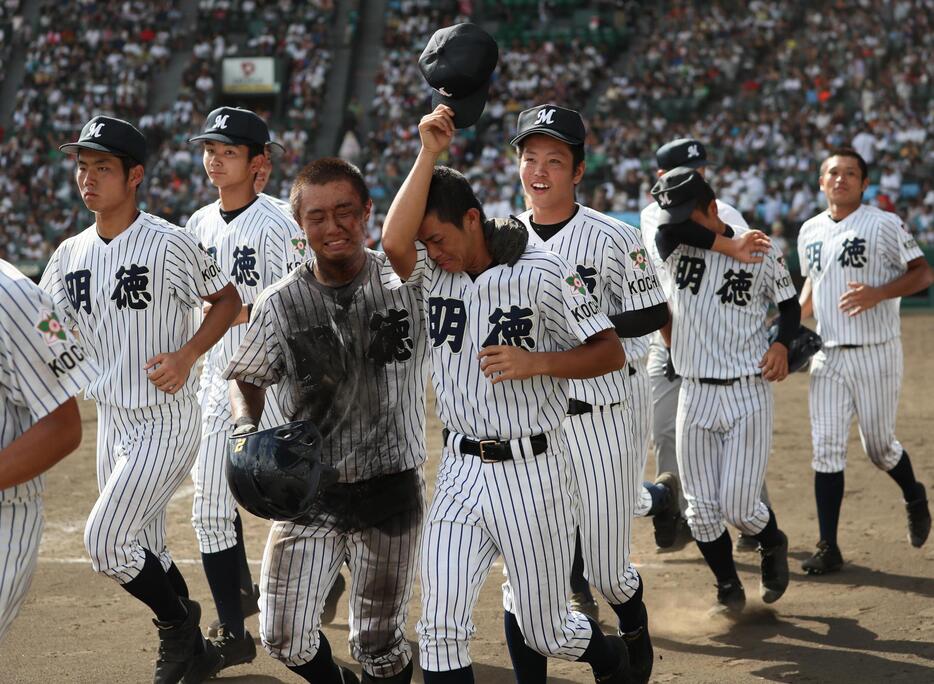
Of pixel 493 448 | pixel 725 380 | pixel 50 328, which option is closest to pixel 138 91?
pixel 725 380

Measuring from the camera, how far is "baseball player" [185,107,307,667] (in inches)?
233

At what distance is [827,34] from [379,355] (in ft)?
88.3

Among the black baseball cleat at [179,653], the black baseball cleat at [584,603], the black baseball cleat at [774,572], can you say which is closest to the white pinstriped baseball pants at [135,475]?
the black baseball cleat at [179,653]

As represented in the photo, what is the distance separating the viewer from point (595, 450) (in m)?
5.15

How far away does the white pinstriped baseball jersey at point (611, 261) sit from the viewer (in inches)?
208

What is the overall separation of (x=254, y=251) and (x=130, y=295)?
3.97 ft

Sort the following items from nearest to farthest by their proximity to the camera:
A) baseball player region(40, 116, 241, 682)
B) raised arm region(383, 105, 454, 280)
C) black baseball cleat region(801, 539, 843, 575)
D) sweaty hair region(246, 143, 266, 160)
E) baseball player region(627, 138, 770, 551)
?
1. raised arm region(383, 105, 454, 280)
2. baseball player region(40, 116, 241, 682)
3. sweaty hair region(246, 143, 266, 160)
4. baseball player region(627, 138, 770, 551)
5. black baseball cleat region(801, 539, 843, 575)

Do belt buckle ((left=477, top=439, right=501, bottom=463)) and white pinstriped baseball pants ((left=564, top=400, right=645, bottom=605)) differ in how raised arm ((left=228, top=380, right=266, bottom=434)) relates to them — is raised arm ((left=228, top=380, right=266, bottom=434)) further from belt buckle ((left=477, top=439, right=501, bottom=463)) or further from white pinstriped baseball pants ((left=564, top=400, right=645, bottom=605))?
white pinstriped baseball pants ((left=564, top=400, right=645, bottom=605))

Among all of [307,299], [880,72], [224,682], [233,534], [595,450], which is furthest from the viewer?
[880,72]

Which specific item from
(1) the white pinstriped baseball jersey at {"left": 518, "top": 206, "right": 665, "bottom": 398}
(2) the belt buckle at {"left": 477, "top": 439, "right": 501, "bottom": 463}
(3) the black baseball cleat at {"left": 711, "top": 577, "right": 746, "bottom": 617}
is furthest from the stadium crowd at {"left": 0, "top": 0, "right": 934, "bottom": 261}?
(2) the belt buckle at {"left": 477, "top": 439, "right": 501, "bottom": 463}

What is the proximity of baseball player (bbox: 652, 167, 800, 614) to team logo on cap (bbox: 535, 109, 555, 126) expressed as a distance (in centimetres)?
136

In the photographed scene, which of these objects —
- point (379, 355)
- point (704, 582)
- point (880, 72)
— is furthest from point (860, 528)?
point (880, 72)

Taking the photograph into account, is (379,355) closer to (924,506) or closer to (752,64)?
(924,506)

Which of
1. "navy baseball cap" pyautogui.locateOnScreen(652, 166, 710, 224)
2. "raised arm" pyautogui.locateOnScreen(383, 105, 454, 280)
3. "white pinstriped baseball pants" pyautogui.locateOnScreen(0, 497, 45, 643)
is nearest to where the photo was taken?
"white pinstriped baseball pants" pyautogui.locateOnScreen(0, 497, 45, 643)
